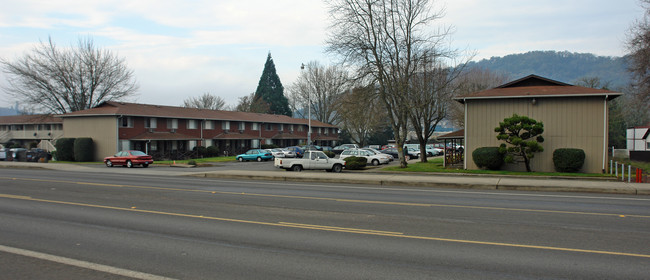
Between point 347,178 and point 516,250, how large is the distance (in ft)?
49.8

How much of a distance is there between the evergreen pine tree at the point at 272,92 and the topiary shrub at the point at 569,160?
6923cm

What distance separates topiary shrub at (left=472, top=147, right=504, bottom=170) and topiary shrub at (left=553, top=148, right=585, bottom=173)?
3.02 meters

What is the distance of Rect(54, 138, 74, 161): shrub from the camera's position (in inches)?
1770

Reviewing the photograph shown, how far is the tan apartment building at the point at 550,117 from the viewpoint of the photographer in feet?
81.5

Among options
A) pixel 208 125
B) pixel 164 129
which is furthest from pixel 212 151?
pixel 164 129

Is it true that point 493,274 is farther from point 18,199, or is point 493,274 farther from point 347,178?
point 347,178

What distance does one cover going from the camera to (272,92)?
92.1 meters

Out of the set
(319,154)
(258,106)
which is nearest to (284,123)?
(258,106)

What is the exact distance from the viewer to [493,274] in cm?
623

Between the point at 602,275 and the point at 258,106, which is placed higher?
the point at 258,106

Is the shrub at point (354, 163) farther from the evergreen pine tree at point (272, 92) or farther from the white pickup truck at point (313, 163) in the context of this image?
the evergreen pine tree at point (272, 92)

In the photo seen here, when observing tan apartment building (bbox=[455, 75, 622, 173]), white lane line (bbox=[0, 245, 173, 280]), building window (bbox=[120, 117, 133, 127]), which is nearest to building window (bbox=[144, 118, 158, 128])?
building window (bbox=[120, 117, 133, 127])

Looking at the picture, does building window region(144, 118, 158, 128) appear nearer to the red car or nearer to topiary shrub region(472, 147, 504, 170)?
the red car

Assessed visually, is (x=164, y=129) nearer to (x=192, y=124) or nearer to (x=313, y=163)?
(x=192, y=124)
